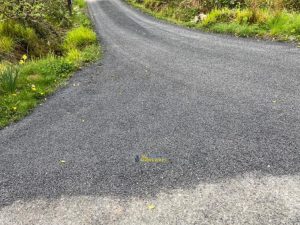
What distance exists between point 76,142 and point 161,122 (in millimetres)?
1479

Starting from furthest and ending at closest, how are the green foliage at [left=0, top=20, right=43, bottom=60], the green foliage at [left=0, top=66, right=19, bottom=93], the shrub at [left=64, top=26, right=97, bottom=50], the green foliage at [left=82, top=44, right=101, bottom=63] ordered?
1. the shrub at [left=64, top=26, right=97, bottom=50]
2. the green foliage at [left=0, top=20, right=43, bottom=60]
3. the green foliage at [left=82, top=44, right=101, bottom=63]
4. the green foliage at [left=0, top=66, right=19, bottom=93]

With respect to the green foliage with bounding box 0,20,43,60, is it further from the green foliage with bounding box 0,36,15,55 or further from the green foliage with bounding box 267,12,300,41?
the green foliage with bounding box 267,12,300,41

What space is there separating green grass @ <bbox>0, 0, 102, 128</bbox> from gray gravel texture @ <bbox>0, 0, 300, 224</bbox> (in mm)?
351

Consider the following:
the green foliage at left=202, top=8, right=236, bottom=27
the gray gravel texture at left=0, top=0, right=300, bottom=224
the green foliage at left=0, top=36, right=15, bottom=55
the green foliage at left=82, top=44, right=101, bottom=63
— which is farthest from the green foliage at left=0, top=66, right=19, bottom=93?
the green foliage at left=202, top=8, right=236, bottom=27

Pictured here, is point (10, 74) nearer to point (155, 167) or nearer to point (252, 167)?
point (155, 167)

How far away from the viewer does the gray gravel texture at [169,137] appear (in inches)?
143

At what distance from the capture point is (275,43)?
30.0ft

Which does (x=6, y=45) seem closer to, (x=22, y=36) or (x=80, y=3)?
(x=22, y=36)

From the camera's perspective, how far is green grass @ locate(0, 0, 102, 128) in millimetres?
6426

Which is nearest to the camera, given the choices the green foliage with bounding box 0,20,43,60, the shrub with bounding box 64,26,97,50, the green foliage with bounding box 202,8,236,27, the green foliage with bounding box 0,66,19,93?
the green foliage with bounding box 0,66,19,93

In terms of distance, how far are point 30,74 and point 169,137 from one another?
4.96 metres

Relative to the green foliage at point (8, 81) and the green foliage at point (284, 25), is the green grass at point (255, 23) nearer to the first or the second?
the green foliage at point (284, 25)

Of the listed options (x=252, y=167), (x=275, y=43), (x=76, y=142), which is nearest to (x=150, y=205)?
(x=252, y=167)

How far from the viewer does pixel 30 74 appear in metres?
7.98
